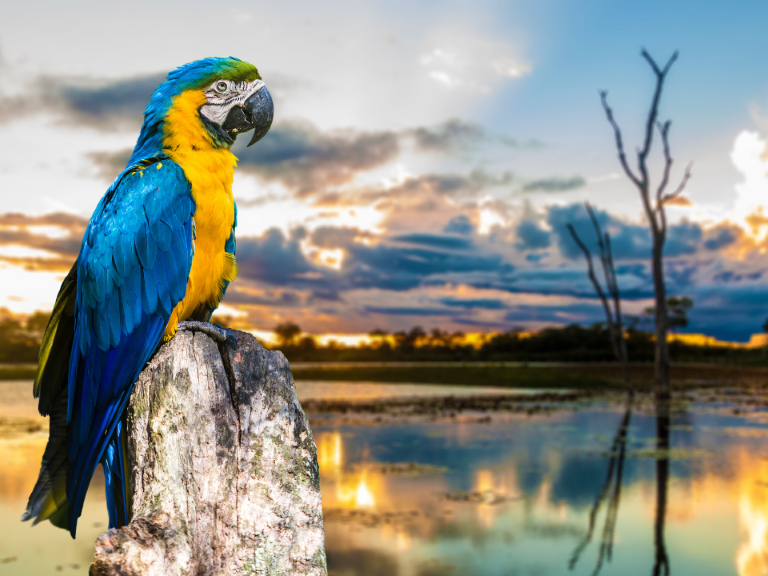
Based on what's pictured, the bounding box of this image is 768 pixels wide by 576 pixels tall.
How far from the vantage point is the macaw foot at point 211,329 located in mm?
2121

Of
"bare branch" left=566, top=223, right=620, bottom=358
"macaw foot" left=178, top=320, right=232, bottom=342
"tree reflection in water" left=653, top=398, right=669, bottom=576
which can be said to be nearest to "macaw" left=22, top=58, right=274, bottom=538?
"macaw foot" left=178, top=320, right=232, bottom=342

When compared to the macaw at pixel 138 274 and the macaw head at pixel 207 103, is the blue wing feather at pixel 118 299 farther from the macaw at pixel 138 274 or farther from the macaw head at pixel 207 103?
the macaw head at pixel 207 103

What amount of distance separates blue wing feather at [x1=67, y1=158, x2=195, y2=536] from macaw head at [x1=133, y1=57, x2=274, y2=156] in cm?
24

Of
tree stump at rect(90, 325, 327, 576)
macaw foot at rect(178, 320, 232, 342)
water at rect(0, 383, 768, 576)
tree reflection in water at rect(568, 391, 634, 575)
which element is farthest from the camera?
tree reflection in water at rect(568, 391, 634, 575)

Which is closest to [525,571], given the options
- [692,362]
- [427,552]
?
[427,552]

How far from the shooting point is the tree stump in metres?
1.96

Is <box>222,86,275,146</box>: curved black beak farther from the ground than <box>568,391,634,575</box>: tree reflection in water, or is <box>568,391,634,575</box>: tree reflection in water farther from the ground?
<box>222,86,275,146</box>: curved black beak

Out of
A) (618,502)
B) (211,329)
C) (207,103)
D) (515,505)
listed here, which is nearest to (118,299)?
(211,329)

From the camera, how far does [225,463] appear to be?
2.01 metres

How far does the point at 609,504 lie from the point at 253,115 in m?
6.77

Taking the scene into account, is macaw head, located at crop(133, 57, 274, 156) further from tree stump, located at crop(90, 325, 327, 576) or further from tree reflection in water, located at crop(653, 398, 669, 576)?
tree reflection in water, located at crop(653, 398, 669, 576)

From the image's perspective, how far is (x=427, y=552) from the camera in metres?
5.61

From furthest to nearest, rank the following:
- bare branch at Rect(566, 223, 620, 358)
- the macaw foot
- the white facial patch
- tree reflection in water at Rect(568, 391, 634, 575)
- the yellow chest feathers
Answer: bare branch at Rect(566, 223, 620, 358) → tree reflection in water at Rect(568, 391, 634, 575) → the white facial patch → the yellow chest feathers → the macaw foot

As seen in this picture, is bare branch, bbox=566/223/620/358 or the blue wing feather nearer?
the blue wing feather
